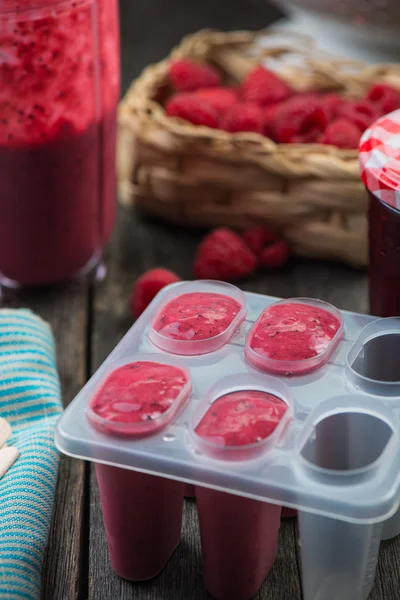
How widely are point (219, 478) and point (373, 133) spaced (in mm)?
423

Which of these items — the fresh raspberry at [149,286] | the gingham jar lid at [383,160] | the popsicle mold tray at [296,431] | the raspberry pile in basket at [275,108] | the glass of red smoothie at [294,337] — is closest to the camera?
the popsicle mold tray at [296,431]

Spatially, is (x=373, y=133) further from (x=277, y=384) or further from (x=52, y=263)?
(x=52, y=263)

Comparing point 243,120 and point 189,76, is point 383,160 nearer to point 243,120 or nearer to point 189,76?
point 243,120

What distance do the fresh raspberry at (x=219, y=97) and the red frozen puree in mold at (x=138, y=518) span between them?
67 cm

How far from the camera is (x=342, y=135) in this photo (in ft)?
3.80

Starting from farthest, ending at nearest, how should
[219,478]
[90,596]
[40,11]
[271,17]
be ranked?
[271,17]
[40,11]
[90,596]
[219,478]

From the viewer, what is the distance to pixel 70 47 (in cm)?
100

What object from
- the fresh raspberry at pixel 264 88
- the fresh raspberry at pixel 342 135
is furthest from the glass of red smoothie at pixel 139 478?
the fresh raspberry at pixel 264 88

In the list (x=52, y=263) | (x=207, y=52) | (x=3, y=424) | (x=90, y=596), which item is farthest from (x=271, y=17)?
(x=90, y=596)

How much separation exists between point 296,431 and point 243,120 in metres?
0.62

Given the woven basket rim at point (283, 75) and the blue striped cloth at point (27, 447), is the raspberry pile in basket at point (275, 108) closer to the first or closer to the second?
the woven basket rim at point (283, 75)

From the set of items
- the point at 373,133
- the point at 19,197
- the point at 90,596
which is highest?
the point at 373,133

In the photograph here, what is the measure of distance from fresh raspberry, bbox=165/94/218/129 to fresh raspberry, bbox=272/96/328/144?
85mm

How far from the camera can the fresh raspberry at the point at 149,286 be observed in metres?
1.09
